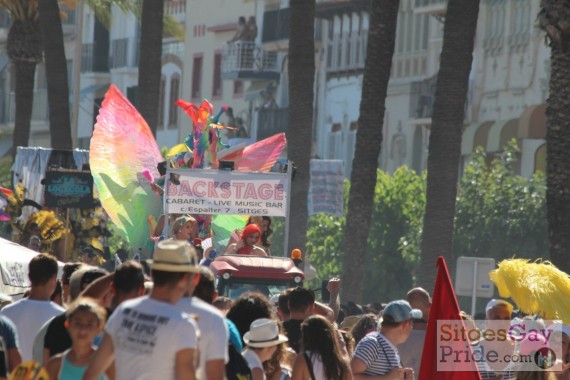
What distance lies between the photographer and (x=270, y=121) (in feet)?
200

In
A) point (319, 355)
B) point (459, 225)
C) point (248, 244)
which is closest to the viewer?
point (319, 355)

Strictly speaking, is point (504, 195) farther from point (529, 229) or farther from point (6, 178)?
point (6, 178)

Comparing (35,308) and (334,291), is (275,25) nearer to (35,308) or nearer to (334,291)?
(334,291)

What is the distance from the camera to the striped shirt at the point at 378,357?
11.6 m

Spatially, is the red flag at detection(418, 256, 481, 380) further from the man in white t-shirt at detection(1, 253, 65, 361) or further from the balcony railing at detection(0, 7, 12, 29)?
the balcony railing at detection(0, 7, 12, 29)

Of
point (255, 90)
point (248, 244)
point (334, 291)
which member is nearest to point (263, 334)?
point (334, 291)

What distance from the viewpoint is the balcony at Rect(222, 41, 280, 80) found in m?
62.3

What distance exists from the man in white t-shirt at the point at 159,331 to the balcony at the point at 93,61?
62.7m

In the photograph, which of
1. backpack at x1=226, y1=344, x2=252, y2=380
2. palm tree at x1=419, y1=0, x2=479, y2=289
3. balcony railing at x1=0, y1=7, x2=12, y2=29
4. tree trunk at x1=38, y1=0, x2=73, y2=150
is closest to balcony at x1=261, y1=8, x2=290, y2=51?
balcony railing at x1=0, y1=7, x2=12, y2=29

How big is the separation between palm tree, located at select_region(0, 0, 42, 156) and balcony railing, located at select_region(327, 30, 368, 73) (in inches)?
701

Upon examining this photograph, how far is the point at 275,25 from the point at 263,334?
52.8 metres

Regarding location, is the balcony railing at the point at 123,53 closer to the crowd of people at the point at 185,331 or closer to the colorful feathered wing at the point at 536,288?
the colorful feathered wing at the point at 536,288

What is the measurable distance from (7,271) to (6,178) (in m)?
34.8

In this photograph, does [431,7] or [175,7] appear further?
[175,7]
